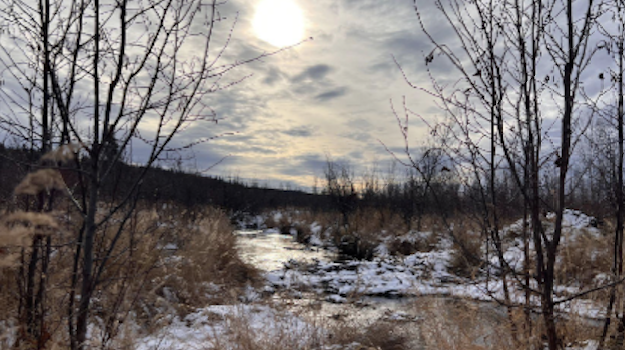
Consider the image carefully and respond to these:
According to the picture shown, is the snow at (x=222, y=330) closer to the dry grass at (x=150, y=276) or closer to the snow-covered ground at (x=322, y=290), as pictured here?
the snow-covered ground at (x=322, y=290)

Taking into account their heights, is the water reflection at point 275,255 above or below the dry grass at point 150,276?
below

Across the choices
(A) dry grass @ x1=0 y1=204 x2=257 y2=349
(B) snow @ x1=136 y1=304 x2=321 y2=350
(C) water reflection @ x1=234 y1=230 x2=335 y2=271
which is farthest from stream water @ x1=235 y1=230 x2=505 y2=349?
(C) water reflection @ x1=234 y1=230 x2=335 y2=271

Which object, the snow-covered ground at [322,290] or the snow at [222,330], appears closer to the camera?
the snow at [222,330]

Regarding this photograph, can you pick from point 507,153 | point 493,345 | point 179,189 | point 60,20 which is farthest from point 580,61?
point 179,189

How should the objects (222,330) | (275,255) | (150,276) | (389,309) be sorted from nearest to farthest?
(222,330) < (150,276) < (389,309) < (275,255)

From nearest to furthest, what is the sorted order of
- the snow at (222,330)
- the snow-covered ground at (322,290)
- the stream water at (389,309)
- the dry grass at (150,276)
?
the dry grass at (150,276)
the snow at (222,330)
the snow-covered ground at (322,290)
the stream water at (389,309)

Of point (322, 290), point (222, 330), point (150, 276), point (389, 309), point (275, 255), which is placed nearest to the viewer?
point (222, 330)

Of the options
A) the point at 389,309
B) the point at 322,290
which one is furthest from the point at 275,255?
the point at 389,309

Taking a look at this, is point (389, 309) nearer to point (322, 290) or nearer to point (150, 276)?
point (322, 290)

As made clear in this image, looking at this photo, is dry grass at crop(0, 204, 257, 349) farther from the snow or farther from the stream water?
the stream water

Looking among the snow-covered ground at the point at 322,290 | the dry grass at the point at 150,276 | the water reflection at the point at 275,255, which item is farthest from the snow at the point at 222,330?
the water reflection at the point at 275,255

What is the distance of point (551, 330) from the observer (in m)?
1.90

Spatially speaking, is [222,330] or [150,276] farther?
[150,276]

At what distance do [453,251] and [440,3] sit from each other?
340 inches
